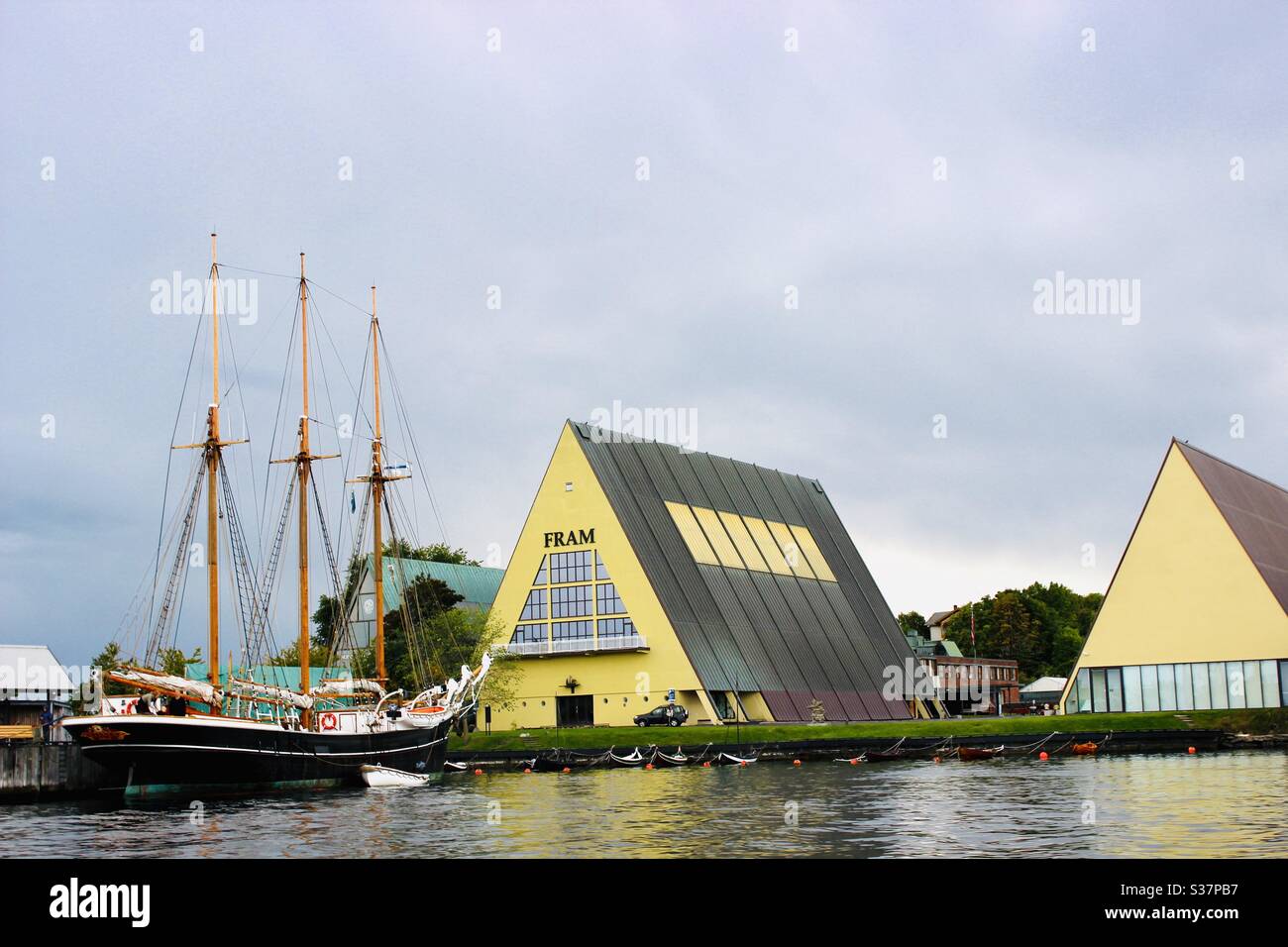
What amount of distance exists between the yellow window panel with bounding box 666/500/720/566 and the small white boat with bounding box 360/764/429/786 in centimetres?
3700

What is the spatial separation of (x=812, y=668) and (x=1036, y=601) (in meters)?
89.2

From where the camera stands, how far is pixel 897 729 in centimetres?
7981

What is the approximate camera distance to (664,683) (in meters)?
89.9

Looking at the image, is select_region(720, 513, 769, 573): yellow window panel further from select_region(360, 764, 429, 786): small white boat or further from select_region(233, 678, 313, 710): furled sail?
select_region(233, 678, 313, 710): furled sail

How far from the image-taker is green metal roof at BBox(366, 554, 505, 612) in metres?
131

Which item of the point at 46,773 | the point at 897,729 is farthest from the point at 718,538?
the point at 46,773

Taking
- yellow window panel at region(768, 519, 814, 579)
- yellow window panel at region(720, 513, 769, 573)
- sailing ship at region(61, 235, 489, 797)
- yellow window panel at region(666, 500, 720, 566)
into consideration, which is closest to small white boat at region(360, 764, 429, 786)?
sailing ship at region(61, 235, 489, 797)

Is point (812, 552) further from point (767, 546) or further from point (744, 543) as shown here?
point (744, 543)

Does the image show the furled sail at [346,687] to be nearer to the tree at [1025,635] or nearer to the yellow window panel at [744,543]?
the yellow window panel at [744,543]

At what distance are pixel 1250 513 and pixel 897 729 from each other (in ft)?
90.2

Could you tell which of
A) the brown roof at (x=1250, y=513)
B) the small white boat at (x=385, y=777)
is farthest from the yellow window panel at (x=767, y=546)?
the small white boat at (x=385, y=777)

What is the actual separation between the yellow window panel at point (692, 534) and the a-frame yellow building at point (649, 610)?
14cm
